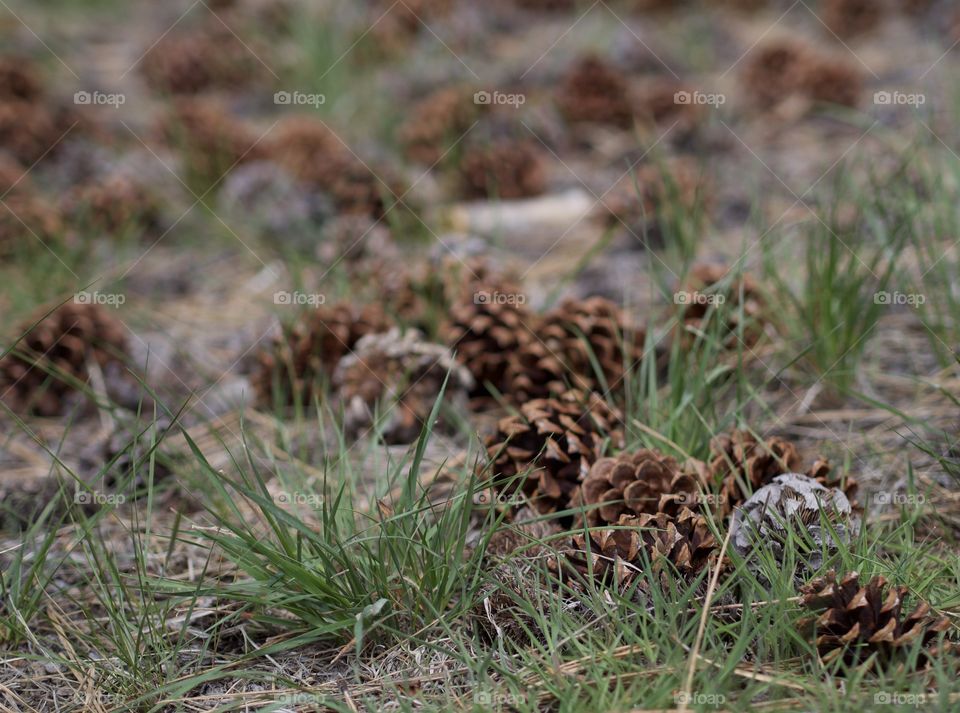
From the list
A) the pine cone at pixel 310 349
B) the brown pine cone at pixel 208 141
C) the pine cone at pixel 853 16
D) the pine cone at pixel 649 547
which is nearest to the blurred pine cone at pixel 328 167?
the brown pine cone at pixel 208 141

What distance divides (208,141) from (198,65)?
126 centimetres

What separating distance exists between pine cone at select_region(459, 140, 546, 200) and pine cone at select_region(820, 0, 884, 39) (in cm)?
206

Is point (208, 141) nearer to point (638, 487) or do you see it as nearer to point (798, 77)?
point (798, 77)

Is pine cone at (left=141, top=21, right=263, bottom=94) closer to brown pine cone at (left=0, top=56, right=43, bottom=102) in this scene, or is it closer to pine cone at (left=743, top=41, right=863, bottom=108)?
brown pine cone at (left=0, top=56, right=43, bottom=102)

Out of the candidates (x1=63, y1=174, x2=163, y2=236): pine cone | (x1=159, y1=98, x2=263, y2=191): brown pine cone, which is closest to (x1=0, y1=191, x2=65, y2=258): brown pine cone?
(x1=63, y1=174, x2=163, y2=236): pine cone

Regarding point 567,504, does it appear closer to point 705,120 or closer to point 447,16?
point 705,120

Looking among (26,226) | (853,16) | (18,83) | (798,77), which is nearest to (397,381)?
(26,226)

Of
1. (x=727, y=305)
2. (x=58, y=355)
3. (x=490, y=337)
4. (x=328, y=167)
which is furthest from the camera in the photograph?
(x=328, y=167)

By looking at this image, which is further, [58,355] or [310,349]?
[58,355]

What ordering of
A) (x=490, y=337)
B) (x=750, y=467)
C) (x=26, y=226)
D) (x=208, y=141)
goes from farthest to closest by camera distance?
(x=208, y=141) < (x=26, y=226) < (x=490, y=337) < (x=750, y=467)

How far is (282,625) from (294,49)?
4034mm

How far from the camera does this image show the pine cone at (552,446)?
1625 millimetres

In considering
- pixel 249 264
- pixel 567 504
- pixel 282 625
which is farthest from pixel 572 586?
pixel 249 264

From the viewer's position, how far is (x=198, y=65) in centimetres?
446
